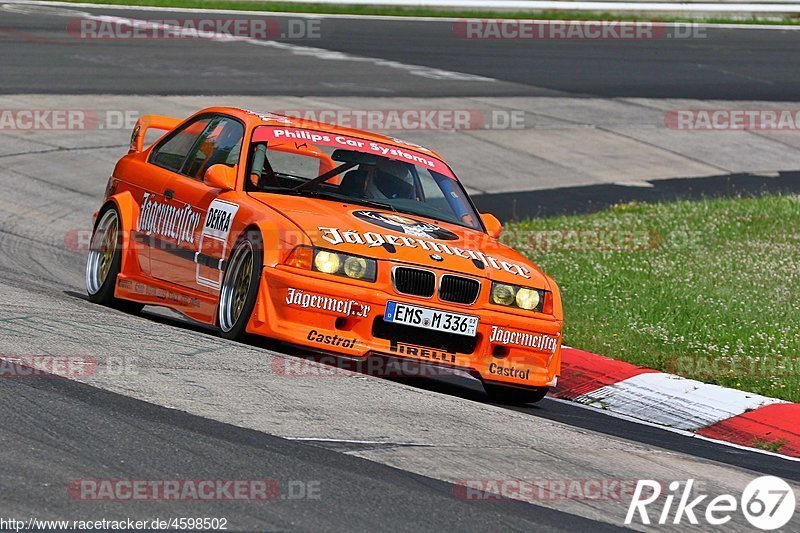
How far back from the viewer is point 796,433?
8.15 metres

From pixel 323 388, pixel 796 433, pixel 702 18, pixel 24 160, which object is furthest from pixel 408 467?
pixel 702 18

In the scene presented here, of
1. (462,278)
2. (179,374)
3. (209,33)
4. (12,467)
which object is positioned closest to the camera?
(12,467)

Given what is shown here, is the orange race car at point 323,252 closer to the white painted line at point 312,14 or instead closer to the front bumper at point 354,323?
the front bumper at point 354,323

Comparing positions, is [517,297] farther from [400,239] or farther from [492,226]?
[492,226]

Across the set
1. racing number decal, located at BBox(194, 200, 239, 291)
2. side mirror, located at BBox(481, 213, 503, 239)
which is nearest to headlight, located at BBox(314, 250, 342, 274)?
racing number decal, located at BBox(194, 200, 239, 291)

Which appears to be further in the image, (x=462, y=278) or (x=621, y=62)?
(x=621, y=62)

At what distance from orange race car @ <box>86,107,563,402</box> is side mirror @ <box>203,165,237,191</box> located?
0.03 feet

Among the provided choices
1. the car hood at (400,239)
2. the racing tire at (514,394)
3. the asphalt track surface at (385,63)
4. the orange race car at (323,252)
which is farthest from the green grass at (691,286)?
the asphalt track surface at (385,63)

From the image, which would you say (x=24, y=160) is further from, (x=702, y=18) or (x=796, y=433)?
(x=702, y=18)

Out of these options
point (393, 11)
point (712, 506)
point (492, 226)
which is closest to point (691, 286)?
point (492, 226)

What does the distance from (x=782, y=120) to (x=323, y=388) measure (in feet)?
59.3

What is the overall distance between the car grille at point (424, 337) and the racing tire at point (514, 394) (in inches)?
23.9

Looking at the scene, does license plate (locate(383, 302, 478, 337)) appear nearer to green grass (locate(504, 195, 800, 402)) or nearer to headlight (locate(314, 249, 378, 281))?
headlight (locate(314, 249, 378, 281))

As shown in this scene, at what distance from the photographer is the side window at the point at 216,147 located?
9.30 metres
